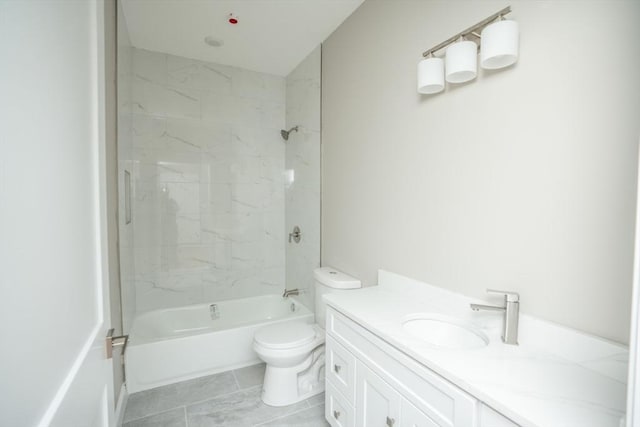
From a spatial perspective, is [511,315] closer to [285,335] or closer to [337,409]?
[337,409]

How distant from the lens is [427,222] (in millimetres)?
1547

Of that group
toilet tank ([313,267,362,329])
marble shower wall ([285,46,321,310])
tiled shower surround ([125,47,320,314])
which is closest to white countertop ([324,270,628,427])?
toilet tank ([313,267,362,329])

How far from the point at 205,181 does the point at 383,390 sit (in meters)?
2.48

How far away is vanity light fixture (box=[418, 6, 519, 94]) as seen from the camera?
1.07 meters

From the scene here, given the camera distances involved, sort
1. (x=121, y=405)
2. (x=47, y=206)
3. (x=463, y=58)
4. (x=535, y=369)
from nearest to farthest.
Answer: (x=47, y=206) → (x=535, y=369) → (x=463, y=58) → (x=121, y=405)

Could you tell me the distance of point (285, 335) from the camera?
2.07 m

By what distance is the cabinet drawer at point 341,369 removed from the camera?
57.3 inches

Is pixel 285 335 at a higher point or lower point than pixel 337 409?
higher

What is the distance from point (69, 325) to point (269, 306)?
273 cm

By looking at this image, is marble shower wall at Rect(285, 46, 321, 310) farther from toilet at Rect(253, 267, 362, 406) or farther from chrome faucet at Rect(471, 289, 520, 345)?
chrome faucet at Rect(471, 289, 520, 345)

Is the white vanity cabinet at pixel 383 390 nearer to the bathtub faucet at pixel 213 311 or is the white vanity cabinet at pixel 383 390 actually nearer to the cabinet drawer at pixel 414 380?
the cabinet drawer at pixel 414 380

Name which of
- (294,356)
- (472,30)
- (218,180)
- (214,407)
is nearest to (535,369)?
(472,30)

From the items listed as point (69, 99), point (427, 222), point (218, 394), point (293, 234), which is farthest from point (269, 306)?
point (69, 99)

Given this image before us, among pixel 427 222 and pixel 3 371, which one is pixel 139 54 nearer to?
pixel 427 222
